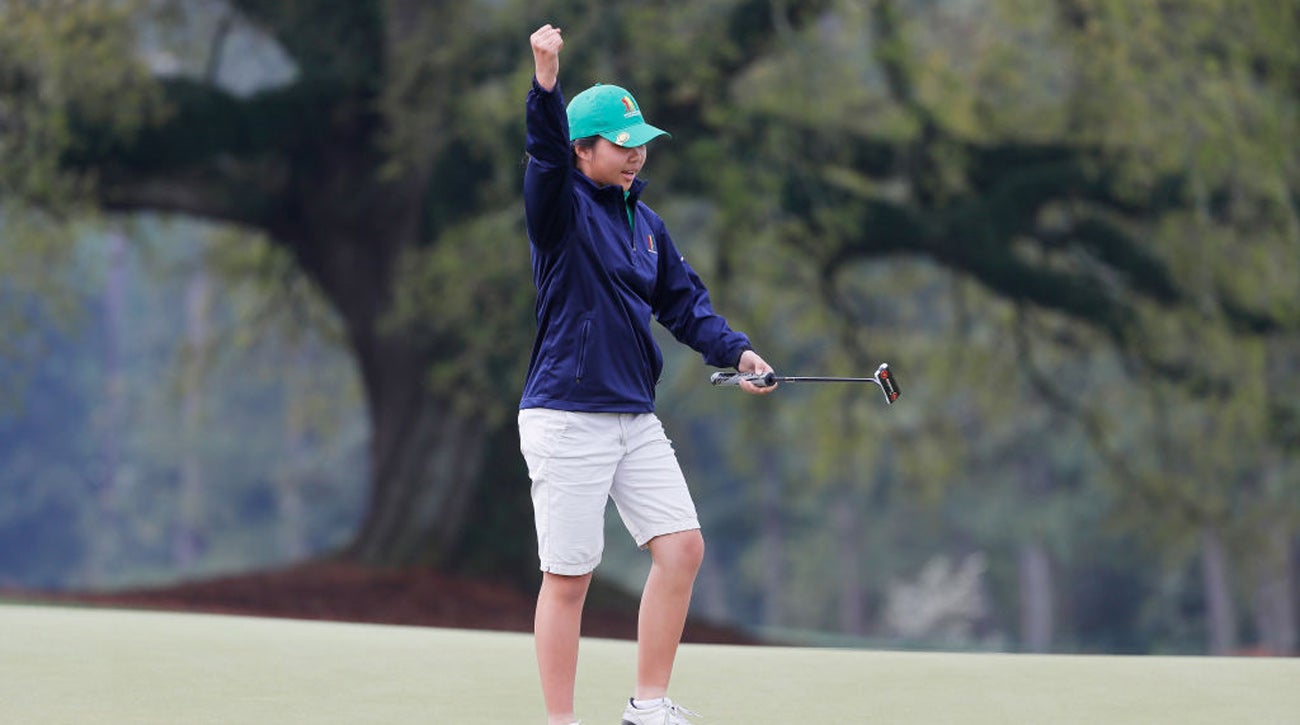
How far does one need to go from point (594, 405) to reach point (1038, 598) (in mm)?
39141

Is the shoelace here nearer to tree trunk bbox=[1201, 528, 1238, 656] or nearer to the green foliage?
the green foliage

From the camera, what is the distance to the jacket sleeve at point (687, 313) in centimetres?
537

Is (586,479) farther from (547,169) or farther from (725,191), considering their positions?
(725,191)

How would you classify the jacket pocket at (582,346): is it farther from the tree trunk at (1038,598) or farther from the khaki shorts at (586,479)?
the tree trunk at (1038,598)

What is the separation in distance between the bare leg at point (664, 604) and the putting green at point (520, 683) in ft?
1.71

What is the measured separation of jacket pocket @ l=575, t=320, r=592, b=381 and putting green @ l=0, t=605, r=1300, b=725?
3.83 feet

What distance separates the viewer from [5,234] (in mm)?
14867

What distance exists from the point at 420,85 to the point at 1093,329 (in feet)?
20.9

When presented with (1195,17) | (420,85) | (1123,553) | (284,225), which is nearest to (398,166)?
(420,85)

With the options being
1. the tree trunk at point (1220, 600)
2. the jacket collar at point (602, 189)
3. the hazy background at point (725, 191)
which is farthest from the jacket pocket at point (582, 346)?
the tree trunk at point (1220, 600)

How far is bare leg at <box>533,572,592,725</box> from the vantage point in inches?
196

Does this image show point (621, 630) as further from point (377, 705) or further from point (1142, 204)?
point (377, 705)

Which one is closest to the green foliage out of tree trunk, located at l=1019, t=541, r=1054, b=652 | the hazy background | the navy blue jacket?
the hazy background

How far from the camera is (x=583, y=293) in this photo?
495 cm
